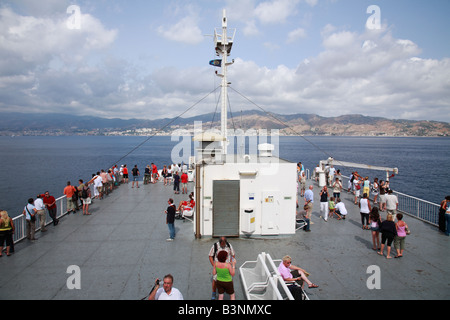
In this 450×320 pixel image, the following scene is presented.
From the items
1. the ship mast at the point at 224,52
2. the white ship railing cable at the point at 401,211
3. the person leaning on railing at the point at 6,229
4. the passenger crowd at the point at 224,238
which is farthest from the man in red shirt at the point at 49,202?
the ship mast at the point at 224,52

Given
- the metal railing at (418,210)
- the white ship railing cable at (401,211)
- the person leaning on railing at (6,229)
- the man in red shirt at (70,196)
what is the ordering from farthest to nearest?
the man in red shirt at (70,196) → the metal railing at (418,210) → the white ship railing cable at (401,211) → the person leaning on railing at (6,229)

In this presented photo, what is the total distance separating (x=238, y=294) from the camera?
6.23 m

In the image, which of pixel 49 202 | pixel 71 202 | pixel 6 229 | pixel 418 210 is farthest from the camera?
pixel 71 202

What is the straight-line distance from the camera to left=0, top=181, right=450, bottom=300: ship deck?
21.0ft

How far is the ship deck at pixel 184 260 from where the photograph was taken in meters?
Answer: 6.41

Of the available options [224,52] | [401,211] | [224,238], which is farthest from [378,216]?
[224,52]

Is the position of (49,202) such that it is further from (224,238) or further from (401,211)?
(401,211)

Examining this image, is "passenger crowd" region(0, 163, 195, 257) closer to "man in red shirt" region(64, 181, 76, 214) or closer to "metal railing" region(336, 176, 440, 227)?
"man in red shirt" region(64, 181, 76, 214)

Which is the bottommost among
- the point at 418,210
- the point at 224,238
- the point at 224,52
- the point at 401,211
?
the point at 401,211

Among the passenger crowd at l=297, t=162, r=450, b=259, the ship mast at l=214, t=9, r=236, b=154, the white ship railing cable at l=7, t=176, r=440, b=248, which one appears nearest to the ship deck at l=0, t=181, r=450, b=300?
the passenger crowd at l=297, t=162, r=450, b=259

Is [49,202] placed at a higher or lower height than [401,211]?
higher

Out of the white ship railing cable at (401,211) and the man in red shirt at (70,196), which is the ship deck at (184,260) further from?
the man in red shirt at (70,196)

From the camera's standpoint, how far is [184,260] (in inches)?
317
